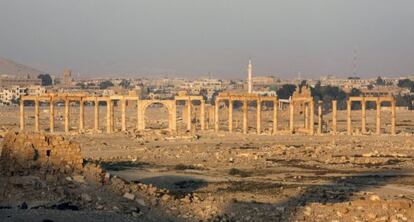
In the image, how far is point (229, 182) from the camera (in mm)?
31812

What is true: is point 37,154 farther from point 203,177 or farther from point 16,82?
point 16,82

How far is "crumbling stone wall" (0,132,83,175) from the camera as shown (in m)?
21.3

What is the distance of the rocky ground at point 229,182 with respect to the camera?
67.9 feet

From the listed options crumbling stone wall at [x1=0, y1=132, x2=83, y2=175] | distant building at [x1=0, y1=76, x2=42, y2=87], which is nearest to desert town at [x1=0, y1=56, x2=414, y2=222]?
crumbling stone wall at [x1=0, y1=132, x2=83, y2=175]

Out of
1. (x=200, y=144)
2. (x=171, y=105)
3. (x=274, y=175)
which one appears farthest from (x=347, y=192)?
(x=171, y=105)

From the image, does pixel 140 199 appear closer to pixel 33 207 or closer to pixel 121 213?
pixel 121 213

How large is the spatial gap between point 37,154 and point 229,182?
11.5 m

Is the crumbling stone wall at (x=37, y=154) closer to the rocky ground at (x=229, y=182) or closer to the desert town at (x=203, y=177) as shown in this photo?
the desert town at (x=203, y=177)

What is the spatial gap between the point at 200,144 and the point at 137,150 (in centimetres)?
Answer: 690

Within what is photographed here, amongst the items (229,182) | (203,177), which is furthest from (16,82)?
(229,182)

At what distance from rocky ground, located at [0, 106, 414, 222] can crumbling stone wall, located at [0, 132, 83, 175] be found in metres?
0.39

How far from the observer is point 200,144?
54938mm

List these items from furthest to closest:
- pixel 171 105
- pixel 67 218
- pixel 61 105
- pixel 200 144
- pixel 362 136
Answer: pixel 61 105 < pixel 171 105 < pixel 362 136 < pixel 200 144 < pixel 67 218

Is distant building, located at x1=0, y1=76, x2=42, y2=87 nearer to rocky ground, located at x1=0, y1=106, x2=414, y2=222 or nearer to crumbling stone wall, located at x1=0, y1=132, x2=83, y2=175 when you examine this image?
rocky ground, located at x1=0, y1=106, x2=414, y2=222
